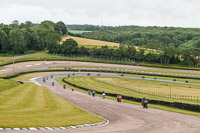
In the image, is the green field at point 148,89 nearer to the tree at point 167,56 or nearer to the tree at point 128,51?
the tree at point 167,56

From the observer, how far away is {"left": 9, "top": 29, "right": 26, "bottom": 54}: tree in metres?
156

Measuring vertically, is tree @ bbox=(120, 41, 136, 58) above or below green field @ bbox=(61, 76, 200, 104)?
above

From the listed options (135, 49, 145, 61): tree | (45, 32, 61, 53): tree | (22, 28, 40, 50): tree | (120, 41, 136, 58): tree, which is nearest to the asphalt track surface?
(135, 49, 145, 61): tree

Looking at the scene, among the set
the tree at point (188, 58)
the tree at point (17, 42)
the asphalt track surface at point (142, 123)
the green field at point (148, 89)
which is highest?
the tree at point (17, 42)

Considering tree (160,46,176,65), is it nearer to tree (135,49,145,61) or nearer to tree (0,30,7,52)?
tree (135,49,145,61)

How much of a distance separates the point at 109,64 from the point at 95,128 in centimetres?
11470

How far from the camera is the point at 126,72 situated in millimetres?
115312

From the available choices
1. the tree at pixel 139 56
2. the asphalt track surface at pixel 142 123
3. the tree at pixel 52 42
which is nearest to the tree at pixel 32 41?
the tree at pixel 52 42

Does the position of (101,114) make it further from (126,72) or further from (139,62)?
(139,62)

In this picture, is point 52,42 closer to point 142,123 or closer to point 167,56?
point 167,56

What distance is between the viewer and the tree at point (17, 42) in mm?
156375

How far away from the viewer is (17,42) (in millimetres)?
156750

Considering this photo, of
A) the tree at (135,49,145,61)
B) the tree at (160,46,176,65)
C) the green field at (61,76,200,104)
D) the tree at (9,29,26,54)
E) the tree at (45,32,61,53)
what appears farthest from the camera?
the tree at (45,32,61,53)

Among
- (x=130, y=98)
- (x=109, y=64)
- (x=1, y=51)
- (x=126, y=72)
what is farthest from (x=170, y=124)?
(x=1, y=51)
